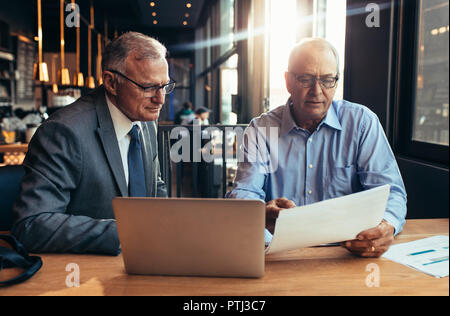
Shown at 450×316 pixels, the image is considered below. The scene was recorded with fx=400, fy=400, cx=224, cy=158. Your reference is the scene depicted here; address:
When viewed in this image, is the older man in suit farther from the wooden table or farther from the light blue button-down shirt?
the light blue button-down shirt

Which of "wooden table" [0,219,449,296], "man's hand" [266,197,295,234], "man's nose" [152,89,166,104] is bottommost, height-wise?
"wooden table" [0,219,449,296]

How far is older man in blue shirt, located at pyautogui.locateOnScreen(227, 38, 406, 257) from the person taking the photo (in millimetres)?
1773

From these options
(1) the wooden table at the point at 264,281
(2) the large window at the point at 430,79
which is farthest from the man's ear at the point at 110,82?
(2) the large window at the point at 430,79

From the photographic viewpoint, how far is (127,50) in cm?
165

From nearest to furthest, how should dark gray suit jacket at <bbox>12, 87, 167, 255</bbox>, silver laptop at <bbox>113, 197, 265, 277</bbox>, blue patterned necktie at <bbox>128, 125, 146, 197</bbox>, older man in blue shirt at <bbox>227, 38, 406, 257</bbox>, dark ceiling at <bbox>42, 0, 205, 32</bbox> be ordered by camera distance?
1. silver laptop at <bbox>113, 197, 265, 277</bbox>
2. dark gray suit jacket at <bbox>12, 87, 167, 255</bbox>
3. blue patterned necktie at <bbox>128, 125, 146, 197</bbox>
4. older man in blue shirt at <bbox>227, 38, 406, 257</bbox>
5. dark ceiling at <bbox>42, 0, 205, 32</bbox>

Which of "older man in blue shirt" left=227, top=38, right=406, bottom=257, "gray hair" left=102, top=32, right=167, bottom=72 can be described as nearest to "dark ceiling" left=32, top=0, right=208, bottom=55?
"gray hair" left=102, top=32, right=167, bottom=72

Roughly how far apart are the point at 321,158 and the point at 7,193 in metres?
1.36

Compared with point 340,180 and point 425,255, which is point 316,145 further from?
point 425,255

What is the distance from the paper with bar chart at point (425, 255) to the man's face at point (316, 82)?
75 centimetres

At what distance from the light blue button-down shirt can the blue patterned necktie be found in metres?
0.40

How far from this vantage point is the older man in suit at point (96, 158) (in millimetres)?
1202

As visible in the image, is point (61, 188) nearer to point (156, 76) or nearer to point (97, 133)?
point (97, 133)
